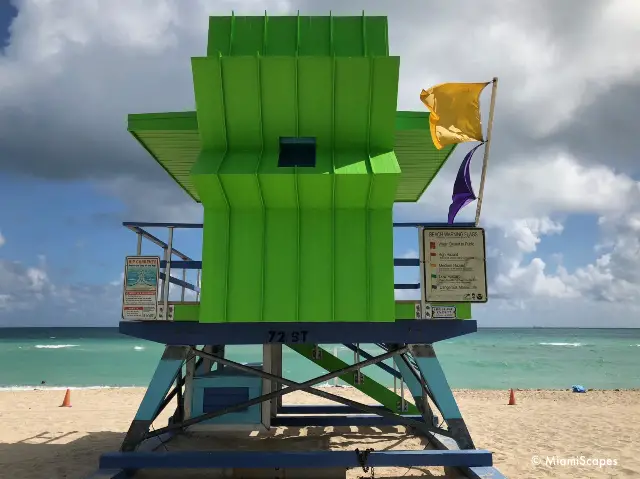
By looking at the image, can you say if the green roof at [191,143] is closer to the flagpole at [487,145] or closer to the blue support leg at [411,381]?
the flagpole at [487,145]

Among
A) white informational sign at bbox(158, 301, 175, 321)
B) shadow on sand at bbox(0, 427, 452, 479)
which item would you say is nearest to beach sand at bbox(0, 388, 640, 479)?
shadow on sand at bbox(0, 427, 452, 479)

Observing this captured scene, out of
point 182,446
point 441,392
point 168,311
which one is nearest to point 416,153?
point 441,392

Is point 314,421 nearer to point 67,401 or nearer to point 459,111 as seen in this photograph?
point 459,111

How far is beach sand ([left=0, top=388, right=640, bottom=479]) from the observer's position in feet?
29.2

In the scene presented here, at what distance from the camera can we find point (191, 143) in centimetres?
845

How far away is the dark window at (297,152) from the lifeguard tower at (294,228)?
2 centimetres

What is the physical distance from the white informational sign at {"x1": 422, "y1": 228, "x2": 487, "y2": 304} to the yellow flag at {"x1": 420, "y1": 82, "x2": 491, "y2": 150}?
1.35m

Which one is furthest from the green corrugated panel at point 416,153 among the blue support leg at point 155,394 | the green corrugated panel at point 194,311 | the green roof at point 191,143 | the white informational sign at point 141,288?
the blue support leg at point 155,394

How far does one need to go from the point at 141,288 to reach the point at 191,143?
2.73 metres

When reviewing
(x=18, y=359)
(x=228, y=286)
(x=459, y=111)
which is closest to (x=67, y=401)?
(x=228, y=286)

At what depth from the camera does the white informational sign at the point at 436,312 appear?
7168mm

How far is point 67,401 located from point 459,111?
1814 cm

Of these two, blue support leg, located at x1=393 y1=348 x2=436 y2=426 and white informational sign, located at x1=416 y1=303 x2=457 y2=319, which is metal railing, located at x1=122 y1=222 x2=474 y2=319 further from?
blue support leg, located at x1=393 y1=348 x2=436 y2=426

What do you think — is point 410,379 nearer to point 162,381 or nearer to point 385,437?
point 385,437
